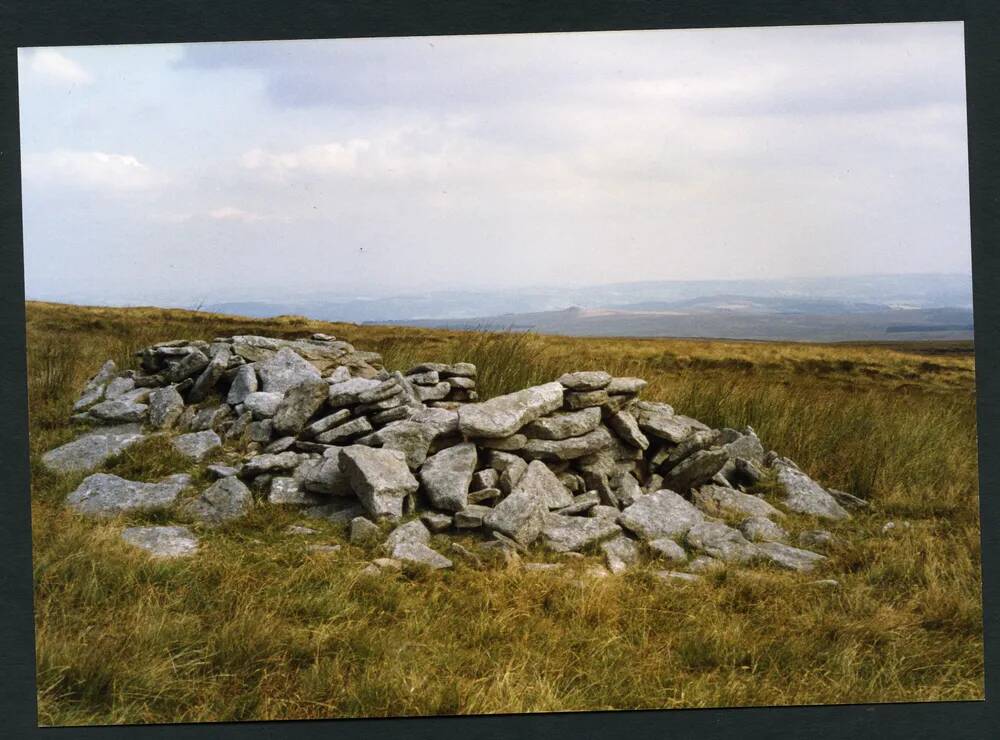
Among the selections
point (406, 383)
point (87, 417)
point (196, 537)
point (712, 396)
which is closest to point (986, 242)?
point (712, 396)

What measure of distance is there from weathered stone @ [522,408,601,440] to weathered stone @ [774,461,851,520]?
80.3 inches

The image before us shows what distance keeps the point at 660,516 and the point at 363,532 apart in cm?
253

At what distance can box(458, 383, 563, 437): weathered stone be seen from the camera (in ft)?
22.7

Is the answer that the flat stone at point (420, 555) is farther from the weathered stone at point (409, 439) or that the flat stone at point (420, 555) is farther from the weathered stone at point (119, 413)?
the weathered stone at point (119, 413)

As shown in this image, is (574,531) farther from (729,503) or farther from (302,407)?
(302,407)

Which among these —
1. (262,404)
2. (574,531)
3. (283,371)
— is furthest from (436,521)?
(283,371)

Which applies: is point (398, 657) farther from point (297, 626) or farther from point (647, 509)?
point (647, 509)

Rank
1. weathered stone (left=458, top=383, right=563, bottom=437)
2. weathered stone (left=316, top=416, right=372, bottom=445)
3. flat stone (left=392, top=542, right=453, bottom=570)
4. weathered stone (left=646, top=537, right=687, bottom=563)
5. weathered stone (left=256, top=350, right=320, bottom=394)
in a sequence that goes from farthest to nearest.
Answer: weathered stone (left=256, top=350, right=320, bottom=394)
weathered stone (left=316, top=416, right=372, bottom=445)
weathered stone (left=458, top=383, right=563, bottom=437)
weathered stone (left=646, top=537, right=687, bottom=563)
flat stone (left=392, top=542, right=453, bottom=570)

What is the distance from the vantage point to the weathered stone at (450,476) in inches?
257

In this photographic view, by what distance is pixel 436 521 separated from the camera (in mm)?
6359

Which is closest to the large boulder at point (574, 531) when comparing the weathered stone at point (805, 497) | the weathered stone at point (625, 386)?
the weathered stone at point (625, 386)

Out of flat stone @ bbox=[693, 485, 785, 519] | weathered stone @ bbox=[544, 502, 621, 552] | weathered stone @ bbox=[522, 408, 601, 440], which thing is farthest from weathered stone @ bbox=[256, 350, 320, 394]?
flat stone @ bbox=[693, 485, 785, 519]

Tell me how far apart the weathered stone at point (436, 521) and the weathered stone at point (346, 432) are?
1.27 m

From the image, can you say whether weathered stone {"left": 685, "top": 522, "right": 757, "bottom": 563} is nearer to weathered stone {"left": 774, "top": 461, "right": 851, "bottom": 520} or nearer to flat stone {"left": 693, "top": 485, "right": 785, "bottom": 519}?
flat stone {"left": 693, "top": 485, "right": 785, "bottom": 519}
